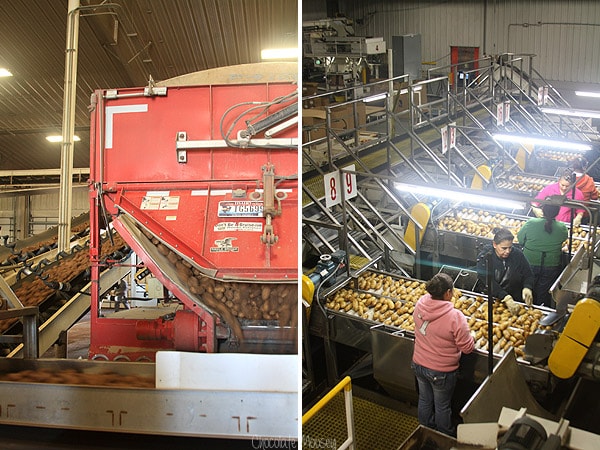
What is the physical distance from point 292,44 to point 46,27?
6.00 ft

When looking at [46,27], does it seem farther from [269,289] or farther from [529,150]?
[529,150]

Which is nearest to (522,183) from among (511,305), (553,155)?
(553,155)

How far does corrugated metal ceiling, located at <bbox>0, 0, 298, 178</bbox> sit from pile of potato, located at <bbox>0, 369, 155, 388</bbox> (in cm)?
219

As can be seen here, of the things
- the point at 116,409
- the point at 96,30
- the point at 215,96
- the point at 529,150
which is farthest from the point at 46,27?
the point at 529,150

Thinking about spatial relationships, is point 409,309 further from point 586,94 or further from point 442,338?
point 586,94

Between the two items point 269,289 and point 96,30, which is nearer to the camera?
point 269,289

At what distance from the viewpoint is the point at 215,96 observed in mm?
3504

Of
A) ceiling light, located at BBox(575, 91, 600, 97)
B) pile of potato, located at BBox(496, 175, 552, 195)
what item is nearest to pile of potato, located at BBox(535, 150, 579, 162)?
pile of potato, located at BBox(496, 175, 552, 195)

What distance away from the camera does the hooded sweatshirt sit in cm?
294

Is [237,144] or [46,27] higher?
[46,27]

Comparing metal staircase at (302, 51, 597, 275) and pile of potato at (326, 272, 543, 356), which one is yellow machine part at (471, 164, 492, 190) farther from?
pile of potato at (326, 272, 543, 356)

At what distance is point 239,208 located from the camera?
345 cm

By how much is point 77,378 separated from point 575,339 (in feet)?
7.64

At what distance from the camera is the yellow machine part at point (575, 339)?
8.32 ft
